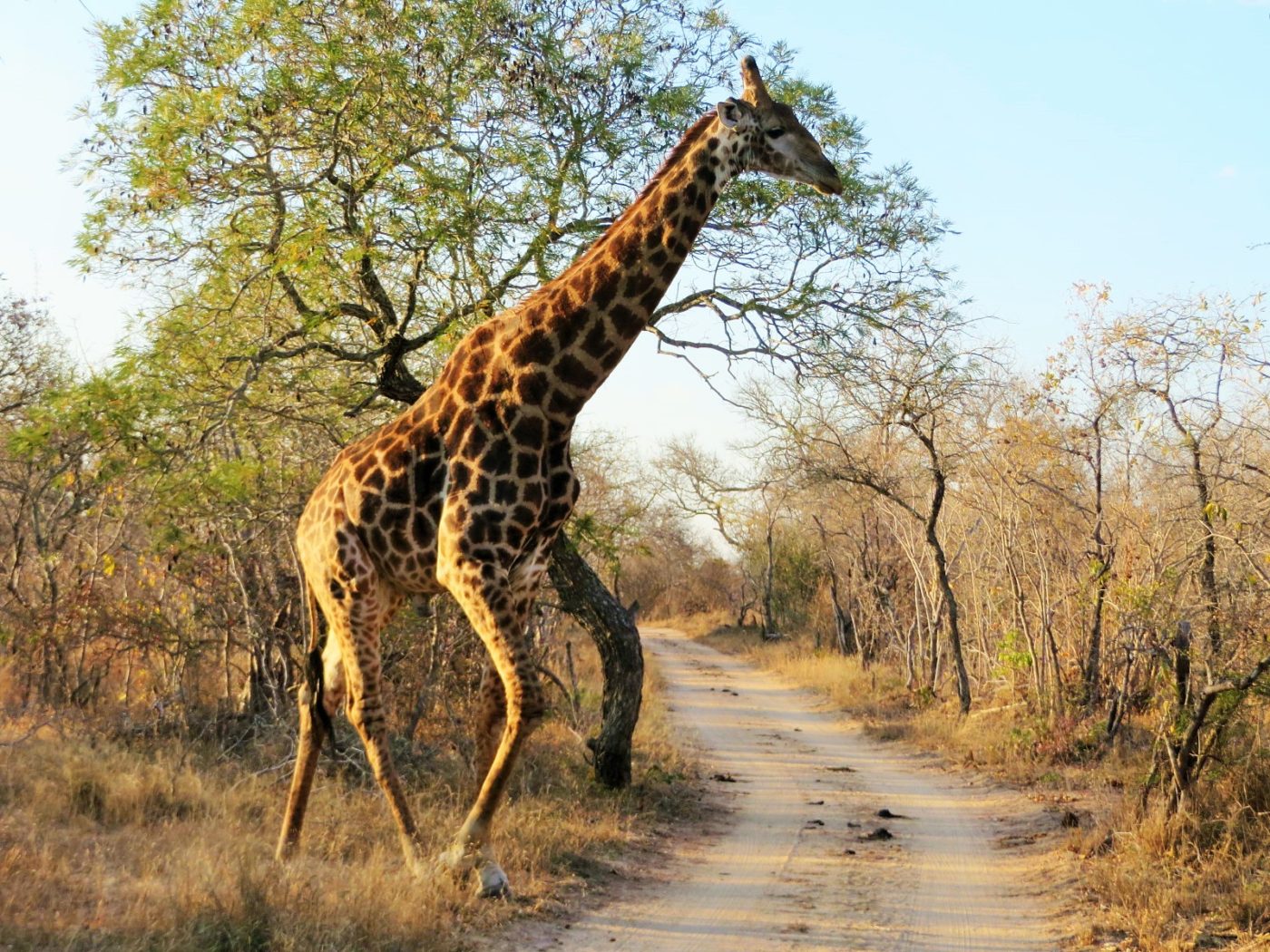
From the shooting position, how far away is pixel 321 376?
1038 centimetres

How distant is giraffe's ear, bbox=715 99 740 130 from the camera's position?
679 centimetres

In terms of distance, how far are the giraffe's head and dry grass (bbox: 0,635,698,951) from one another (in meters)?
4.50

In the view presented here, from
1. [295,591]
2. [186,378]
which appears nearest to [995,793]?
[295,591]

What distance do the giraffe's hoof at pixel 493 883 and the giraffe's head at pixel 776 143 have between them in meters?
4.36

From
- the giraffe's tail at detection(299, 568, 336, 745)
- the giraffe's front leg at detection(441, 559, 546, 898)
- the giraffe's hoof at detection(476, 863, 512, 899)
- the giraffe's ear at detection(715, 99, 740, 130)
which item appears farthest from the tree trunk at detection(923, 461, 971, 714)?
the giraffe's hoof at detection(476, 863, 512, 899)

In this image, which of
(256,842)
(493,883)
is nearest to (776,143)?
(493,883)

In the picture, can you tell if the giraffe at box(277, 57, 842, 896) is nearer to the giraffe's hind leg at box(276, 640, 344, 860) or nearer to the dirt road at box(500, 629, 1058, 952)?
the giraffe's hind leg at box(276, 640, 344, 860)

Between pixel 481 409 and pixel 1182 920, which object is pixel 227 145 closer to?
pixel 481 409

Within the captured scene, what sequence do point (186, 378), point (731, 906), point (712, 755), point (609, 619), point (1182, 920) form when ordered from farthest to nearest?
point (712, 755) → point (609, 619) → point (186, 378) → point (731, 906) → point (1182, 920)

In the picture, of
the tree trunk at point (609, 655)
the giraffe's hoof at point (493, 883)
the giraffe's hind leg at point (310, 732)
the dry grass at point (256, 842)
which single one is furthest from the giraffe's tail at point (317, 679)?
the tree trunk at point (609, 655)

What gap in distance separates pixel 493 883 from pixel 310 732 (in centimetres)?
174

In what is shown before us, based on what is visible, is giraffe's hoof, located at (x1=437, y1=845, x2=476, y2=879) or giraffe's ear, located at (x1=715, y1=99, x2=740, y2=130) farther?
giraffe's ear, located at (x1=715, y1=99, x2=740, y2=130)

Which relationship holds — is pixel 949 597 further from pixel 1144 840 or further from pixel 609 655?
pixel 1144 840

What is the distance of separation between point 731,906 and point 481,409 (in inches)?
128
